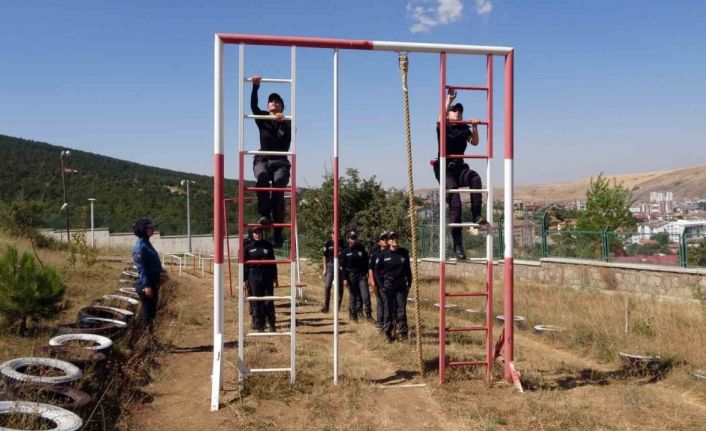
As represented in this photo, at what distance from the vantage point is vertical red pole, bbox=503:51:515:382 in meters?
7.15

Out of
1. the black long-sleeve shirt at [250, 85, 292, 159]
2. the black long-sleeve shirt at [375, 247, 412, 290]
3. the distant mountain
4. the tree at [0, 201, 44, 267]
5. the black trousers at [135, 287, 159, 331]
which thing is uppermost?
the distant mountain

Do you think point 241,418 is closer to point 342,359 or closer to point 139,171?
point 342,359

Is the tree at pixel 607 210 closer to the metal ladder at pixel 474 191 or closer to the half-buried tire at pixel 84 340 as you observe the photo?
the metal ladder at pixel 474 191

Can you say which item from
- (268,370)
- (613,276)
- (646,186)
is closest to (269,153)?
(268,370)

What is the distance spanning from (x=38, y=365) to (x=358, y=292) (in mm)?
7008

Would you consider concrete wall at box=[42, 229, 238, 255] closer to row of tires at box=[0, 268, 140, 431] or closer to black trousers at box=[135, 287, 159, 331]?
black trousers at box=[135, 287, 159, 331]

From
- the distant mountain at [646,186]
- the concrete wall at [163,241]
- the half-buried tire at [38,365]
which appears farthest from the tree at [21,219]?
the distant mountain at [646,186]

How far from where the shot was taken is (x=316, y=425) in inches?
225

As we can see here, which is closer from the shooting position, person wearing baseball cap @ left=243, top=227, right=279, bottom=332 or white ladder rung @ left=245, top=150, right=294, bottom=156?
white ladder rung @ left=245, top=150, right=294, bottom=156

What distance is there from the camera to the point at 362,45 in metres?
6.98

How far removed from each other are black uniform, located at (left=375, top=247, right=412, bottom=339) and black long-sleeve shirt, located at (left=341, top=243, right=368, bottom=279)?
1709 millimetres

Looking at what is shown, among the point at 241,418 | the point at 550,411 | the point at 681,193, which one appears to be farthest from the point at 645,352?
the point at 681,193

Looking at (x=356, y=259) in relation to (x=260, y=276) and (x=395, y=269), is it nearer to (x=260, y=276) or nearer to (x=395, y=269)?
(x=395, y=269)

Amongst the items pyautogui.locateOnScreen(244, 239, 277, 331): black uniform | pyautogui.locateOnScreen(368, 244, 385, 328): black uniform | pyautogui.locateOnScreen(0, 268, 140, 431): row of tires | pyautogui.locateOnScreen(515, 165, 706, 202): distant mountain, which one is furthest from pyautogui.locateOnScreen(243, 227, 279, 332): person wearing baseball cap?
pyautogui.locateOnScreen(515, 165, 706, 202): distant mountain
